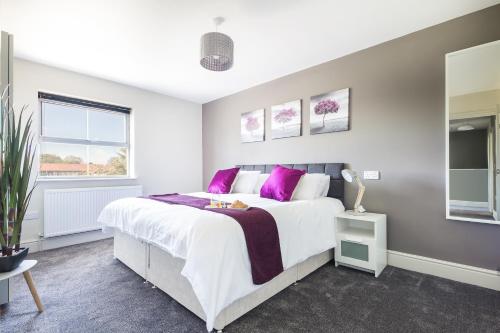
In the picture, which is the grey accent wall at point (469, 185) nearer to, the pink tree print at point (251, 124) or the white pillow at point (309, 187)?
the white pillow at point (309, 187)

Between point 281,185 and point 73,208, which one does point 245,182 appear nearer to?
point 281,185

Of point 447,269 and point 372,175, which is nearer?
point 447,269

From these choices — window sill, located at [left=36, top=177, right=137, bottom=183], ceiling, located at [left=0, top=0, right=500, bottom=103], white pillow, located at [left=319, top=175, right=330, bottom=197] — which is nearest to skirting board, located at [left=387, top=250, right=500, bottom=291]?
white pillow, located at [left=319, top=175, right=330, bottom=197]

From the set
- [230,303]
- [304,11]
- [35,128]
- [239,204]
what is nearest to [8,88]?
[35,128]

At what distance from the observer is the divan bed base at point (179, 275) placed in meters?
1.71

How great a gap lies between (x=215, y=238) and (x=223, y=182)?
6.69ft

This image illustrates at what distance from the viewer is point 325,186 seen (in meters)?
3.02

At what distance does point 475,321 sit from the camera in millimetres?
1703

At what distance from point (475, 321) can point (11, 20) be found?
4.79m

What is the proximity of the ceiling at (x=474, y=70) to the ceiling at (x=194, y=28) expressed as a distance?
40 cm

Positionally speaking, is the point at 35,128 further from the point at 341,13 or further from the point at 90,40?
the point at 341,13

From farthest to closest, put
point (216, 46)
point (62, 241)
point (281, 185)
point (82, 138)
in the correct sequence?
1. point (82, 138)
2. point (62, 241)
3. point (281, 185)
4. point (216, 46)

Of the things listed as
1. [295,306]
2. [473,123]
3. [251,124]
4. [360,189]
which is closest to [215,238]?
[295,306]

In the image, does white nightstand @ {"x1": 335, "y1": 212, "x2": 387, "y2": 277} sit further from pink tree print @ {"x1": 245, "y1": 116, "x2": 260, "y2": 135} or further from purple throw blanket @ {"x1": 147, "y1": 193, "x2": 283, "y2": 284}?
pink tree print @ {"x1": 245, "y1": 116, "x2": 260, "y2": 135}
